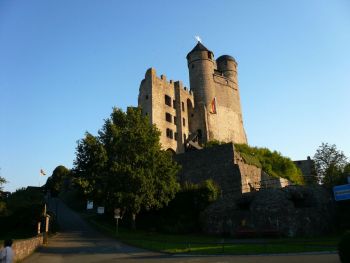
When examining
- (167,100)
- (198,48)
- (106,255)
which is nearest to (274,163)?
(167,100)

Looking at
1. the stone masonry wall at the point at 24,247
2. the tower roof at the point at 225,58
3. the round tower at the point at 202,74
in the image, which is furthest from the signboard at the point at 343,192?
the tower roof at the point at 225,58

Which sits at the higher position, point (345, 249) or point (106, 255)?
point (345, 249)

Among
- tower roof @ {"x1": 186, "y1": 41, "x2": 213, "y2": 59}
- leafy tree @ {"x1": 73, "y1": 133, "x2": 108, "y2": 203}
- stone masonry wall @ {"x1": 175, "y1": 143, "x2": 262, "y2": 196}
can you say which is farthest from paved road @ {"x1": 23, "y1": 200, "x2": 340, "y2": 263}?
tower roof @ {"x1": 186, "y1": 41, "x2": 213, "y2": 59}

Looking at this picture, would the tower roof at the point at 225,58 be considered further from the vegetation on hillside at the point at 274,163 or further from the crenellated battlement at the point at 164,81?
the vegetation on hillside at the point at 274,163

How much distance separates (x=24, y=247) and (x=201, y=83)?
50.4m

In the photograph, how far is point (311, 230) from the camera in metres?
27.8

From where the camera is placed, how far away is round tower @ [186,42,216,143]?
62562 mm

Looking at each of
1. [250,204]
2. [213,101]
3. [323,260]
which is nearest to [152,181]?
[250,204]

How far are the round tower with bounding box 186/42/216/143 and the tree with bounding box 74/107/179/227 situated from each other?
85.5 feet

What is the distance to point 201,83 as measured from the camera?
65250mm

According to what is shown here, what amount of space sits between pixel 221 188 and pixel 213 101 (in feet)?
91.1

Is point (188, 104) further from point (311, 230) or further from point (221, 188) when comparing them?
point (311, 230)

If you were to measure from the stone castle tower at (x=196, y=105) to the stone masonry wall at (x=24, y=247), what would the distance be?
33239 millimetres

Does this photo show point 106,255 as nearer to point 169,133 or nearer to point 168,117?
point 169,133
